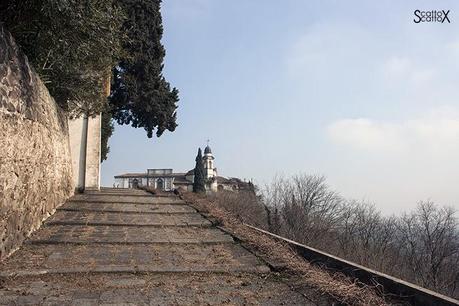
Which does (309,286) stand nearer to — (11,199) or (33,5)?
(11,199)

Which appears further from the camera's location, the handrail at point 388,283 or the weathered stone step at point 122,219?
the weathered stone step at point 122,219

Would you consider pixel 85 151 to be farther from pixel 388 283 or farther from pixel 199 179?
pixel 199 179

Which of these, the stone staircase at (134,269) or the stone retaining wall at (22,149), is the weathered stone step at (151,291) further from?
the stone retaining wall at (22,149)

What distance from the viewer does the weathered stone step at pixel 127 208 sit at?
11.5 m

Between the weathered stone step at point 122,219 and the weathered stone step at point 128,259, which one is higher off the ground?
the weathered stone step at point 122,219

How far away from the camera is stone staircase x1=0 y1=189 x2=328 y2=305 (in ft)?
14.9

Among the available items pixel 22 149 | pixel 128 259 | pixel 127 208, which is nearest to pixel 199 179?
pixel 127 208

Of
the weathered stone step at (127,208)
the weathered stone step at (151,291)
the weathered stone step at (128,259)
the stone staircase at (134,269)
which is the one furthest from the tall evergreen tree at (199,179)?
the weathered stone step at (151,291)

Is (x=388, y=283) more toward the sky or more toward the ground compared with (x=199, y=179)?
more toward the ground

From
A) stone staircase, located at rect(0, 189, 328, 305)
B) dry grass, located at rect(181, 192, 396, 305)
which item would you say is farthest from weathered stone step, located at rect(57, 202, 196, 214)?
dry grass, located at rect(181, 192, 396, 305)

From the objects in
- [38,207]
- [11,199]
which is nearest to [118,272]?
[11,199]

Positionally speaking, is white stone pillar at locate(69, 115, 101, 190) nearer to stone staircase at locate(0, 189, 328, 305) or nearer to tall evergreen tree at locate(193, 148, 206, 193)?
stone staircase at locate(0, 189, 328, 305)

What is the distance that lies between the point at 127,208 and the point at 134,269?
6933 mm

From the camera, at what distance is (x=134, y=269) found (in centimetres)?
557
